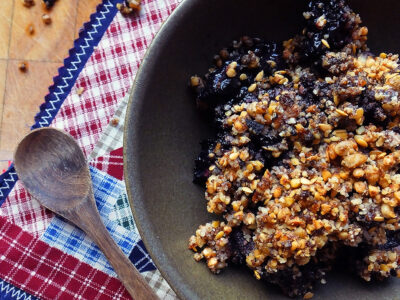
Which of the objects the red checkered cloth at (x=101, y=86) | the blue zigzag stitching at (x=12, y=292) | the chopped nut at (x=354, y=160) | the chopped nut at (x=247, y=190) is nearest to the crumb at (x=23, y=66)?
the red checkered cloth at (x=101, y=86)

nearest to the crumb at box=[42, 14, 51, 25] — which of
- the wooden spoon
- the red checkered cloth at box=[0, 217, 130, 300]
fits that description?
the wooden spoon

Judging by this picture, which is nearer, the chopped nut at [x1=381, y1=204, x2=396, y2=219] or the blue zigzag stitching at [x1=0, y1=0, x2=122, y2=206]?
the chopped nut at [x1=381, y1=204, x2=396, y2=219]

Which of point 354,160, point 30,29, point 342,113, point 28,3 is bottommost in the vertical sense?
point 30,29

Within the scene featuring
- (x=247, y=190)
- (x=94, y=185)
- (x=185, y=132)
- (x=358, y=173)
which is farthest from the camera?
(x=94, y=185)

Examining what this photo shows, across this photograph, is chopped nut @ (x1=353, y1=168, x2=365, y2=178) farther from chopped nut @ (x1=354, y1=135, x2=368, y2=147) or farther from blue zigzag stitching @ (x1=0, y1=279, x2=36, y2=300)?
blue zigzag stitching @ (x1=0, y1=279, x2=36, y2=300)

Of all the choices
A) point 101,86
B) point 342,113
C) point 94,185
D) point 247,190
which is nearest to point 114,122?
point 101,86

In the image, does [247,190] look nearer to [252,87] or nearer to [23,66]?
[252,87]
